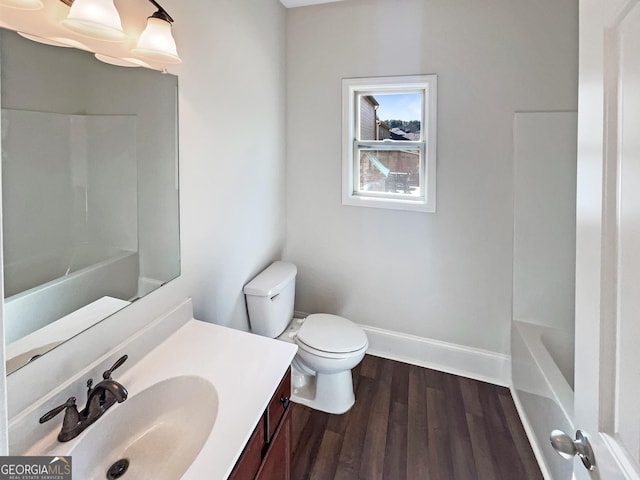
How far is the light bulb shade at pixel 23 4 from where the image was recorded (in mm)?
861

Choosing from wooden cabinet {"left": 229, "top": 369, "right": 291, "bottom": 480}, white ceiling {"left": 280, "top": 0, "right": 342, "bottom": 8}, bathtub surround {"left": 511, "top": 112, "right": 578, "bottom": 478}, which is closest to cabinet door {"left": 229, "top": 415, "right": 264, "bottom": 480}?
wooden cabinet {"left": 229, "top": 369, "right": 291, "bottom": 480}

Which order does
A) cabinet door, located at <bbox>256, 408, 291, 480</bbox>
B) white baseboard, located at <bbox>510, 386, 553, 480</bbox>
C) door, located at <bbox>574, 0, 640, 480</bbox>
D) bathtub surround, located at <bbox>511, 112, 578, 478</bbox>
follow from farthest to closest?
bathtub surround, located at <bbox>511, 112, 578, 478</bbox>
white baseboard, located at <bbox>510, 386, 553, 480</bbox>
cabinet door, located at <bbox>256, 408, 291, 480</bbox>
door, located at <bbox>574, 0, 640, 480</bbox>

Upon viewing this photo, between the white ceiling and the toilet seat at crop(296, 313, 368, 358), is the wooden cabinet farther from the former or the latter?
the white ceiling

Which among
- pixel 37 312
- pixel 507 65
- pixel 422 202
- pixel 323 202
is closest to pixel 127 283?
pixel 37 312

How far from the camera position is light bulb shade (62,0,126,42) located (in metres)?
0.97

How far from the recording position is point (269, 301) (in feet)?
6.82

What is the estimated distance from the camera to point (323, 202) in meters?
2.64

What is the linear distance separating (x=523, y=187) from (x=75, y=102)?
7.59 ft

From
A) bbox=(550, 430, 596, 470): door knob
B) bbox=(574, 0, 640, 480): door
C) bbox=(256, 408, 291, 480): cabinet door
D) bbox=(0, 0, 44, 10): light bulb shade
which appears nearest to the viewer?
bbox=(574, 0, 640, 480): door

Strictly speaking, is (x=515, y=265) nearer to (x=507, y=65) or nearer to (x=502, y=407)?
(x=502, y=407)

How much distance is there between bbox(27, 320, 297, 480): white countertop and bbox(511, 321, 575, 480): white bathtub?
1251 millimetres

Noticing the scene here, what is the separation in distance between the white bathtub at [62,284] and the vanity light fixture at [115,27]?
2.16 ft

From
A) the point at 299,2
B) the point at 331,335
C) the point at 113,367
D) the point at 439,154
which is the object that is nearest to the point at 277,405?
the point at 113,367

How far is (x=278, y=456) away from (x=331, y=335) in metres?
0.90
